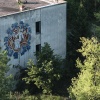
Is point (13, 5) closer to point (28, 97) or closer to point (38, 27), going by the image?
point (38, 27)

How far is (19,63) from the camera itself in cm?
3375

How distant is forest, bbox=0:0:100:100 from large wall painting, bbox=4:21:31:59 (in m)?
1.29

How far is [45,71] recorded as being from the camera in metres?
32.6

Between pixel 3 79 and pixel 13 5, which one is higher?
pixel 13 5

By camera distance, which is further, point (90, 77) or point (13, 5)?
point (13, 5)

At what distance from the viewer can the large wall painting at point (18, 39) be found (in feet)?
106

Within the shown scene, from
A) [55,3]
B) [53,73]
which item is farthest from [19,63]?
[55,3]

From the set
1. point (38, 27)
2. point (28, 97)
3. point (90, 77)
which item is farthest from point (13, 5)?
point (90, 77)

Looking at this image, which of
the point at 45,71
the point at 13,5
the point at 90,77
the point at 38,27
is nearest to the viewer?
the point at 90,77

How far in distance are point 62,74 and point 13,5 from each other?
7332 millimetres

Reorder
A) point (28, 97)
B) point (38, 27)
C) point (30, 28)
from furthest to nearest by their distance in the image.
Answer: point (38, 27), point (30, 28), point (28, 97)

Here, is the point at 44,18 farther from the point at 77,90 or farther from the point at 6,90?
the point at 6,90

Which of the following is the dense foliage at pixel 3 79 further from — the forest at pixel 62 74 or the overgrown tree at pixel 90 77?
the overgrown tree at pixel 90 77

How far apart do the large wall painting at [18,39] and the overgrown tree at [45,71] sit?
1478 millimetres
